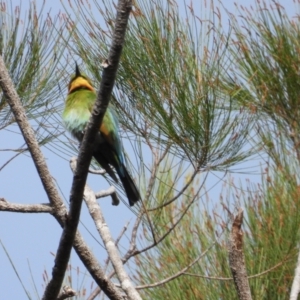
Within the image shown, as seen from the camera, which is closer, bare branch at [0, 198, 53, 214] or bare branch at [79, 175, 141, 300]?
bare branch at [0, 198, 53, 214]

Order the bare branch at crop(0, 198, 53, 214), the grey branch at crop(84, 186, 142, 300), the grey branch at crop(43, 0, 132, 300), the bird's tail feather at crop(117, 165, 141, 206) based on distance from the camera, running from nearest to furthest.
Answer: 1. the grey branch at crop(43, 0, 132, 300)
2. the bare branch at crop(0, 198, 53, 214)
3. the grey branch at crop(84, 186, 142, 300)
4. the bird's tail feather at crop(117, 165, 141, 206)

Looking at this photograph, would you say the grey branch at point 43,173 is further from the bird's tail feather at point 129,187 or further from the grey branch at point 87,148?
the bird's tail feather at point 129,187

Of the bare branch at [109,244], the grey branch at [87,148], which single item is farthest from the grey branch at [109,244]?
the grey branch at [87,148]

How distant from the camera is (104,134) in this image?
163 cm

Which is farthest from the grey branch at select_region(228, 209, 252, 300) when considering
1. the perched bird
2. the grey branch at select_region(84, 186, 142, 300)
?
the perched bird

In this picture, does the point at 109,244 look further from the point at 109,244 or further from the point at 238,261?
the point at 238,261

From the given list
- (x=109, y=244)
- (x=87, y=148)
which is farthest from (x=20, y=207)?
(x=109, y=244)

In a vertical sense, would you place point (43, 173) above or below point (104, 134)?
below

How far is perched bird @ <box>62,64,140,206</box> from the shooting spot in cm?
160

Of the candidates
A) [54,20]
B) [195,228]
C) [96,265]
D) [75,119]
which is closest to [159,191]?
[195,228]

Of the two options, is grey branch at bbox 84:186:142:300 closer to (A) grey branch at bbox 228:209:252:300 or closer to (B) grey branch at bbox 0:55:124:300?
(B) grey branch at bbox 0:55:124:300

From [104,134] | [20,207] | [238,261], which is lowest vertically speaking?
[238,261]

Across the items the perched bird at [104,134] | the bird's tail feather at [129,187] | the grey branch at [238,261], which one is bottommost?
the grey branch at [238,261]

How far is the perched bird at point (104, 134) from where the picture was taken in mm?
1602
